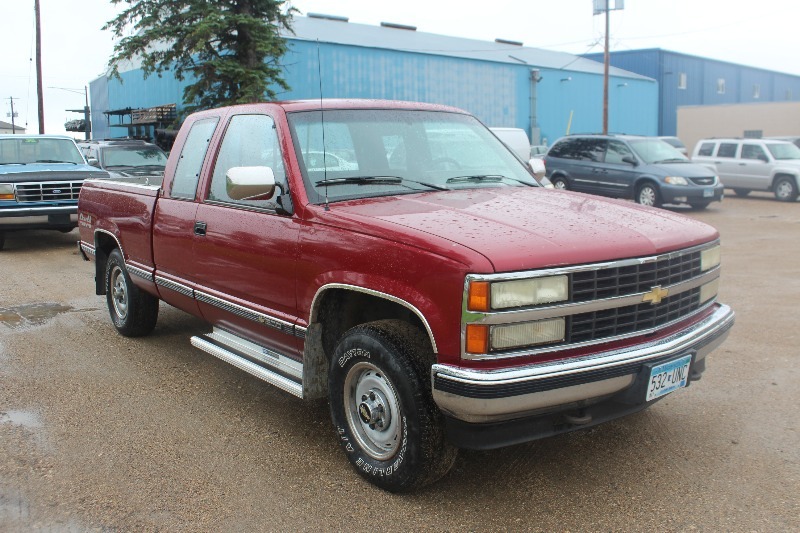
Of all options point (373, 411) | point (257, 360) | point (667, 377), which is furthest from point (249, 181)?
point (667, 377)

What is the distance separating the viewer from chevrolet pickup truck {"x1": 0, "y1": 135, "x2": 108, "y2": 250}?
11492 millimetres

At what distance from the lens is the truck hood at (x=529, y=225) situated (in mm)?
3238

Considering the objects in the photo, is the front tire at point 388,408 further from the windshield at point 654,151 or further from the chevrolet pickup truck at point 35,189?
the windshield at point 654,151

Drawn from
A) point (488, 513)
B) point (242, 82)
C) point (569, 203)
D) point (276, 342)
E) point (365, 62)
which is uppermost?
point (365, 62)

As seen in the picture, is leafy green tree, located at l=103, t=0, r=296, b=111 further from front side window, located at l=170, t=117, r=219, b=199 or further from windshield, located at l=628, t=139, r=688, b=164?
front side window, located at l=170, t=117, r=219, b=199

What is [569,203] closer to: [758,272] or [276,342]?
[276,342]

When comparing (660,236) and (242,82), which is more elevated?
(242,82)

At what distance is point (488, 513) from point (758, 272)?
7571 millimetres

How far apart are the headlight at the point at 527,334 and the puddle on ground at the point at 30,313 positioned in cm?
540

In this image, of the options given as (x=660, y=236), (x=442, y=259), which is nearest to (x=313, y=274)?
(x=442, y=259)

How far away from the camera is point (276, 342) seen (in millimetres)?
4344

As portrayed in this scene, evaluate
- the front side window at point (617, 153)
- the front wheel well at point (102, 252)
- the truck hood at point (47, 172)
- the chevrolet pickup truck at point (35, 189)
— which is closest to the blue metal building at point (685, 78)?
the front side window at point (617, 153)

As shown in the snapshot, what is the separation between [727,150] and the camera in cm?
2212

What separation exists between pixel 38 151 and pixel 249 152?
9728 mm
